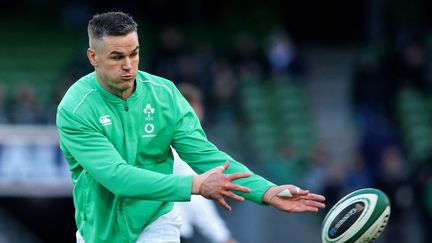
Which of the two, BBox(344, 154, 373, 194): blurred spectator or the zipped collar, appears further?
BBox(344, 154, 373, 194): blurred spectator

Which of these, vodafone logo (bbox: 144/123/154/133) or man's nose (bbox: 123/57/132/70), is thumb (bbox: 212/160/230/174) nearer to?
vodafone logo (bbox: 144/123/154/133)

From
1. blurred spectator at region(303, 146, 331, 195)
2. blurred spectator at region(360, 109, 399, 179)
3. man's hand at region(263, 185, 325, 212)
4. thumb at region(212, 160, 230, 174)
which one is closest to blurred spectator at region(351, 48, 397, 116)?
blurred spectator at region(360, 109, 399, 179)

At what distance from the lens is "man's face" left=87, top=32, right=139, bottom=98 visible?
602cm

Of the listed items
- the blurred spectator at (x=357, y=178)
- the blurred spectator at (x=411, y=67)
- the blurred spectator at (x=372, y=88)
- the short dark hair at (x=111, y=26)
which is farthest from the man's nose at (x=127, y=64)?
the blurred spectator at (x=411, y=67)

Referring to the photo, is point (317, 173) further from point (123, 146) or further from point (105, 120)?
point (105, 120)

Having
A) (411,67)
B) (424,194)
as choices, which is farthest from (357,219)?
(411,67)

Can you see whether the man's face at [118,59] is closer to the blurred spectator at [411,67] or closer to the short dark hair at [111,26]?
the short dark hair at [111,26]

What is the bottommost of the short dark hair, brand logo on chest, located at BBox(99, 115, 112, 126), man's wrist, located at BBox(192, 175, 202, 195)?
man's wrist, located at BBox(192, 175, 202, 195)

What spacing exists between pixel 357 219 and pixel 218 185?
4.15ft

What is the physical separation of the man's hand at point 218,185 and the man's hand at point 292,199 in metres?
0.37

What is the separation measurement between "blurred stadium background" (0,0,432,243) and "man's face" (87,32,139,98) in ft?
27.9

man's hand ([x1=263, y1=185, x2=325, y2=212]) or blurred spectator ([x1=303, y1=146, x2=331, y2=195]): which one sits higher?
man's hand ([x1=263, y1=185, x2=325, y2=212])

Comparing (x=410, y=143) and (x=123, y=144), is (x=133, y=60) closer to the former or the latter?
(x=123, y=144)

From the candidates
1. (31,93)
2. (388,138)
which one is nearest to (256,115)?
(388,138)
